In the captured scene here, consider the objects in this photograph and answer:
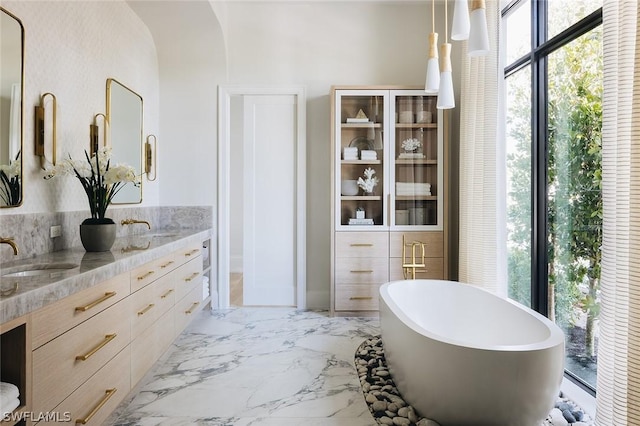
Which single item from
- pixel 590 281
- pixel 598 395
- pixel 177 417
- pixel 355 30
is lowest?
pixel 177 417

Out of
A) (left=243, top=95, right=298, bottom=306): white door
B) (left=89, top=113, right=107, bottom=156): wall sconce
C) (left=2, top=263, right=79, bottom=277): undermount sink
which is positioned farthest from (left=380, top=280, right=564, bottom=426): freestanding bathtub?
(left=89, top=113, right=107, bottom=156): wall sconce

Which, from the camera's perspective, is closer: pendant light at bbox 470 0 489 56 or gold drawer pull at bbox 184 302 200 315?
pendant light at bbox 470 0 489 56

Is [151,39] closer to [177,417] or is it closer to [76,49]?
[76,49]

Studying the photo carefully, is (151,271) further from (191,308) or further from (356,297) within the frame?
(356,297)

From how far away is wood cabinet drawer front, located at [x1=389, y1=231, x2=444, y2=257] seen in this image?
349 centimetres

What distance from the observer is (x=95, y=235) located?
204 cm

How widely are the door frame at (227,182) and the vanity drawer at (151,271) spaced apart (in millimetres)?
1236

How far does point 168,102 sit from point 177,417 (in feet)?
9.80

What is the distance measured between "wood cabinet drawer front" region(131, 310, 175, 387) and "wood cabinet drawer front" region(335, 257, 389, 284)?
1.61 meters

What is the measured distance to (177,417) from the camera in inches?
74.0

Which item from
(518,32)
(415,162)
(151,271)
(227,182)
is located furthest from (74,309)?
(518,32)

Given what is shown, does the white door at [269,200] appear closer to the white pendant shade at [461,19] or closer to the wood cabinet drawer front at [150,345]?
the wood cabinet drawer front at [150,345]

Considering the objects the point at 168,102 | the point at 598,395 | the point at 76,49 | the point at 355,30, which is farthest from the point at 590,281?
the point at 168,102

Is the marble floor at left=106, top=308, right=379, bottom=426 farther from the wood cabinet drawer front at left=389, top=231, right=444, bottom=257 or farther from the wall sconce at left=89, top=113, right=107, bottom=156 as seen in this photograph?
the wall sconce at left=89, top=113, right=107, bottom=156
